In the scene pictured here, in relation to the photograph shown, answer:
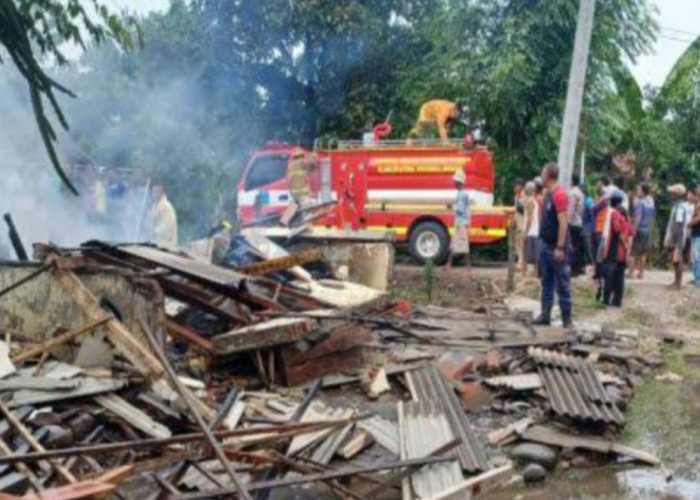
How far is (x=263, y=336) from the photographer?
674 centimetres

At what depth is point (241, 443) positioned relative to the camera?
482cm

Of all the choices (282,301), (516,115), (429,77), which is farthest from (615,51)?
(282,301)

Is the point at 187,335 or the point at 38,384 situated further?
the point at 187,335

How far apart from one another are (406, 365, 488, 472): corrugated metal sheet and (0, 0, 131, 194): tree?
322cm

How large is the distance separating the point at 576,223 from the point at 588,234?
152 cm

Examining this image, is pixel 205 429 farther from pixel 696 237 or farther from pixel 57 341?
pixel 696 237

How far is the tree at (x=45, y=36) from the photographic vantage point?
273 cm

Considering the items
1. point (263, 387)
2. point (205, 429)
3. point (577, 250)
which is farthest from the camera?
point (577, 250)

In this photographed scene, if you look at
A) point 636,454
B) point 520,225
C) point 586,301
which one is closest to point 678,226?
point 586,301

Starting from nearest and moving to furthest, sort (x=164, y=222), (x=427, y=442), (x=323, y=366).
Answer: (x=427, y=442), (x=323, y=366), (x=164, y=222)

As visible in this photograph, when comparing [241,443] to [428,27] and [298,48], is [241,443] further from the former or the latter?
[298,48]

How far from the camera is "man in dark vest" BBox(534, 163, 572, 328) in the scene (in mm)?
9336

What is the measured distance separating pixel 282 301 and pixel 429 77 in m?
14.2

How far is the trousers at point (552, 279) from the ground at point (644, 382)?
1058mm
